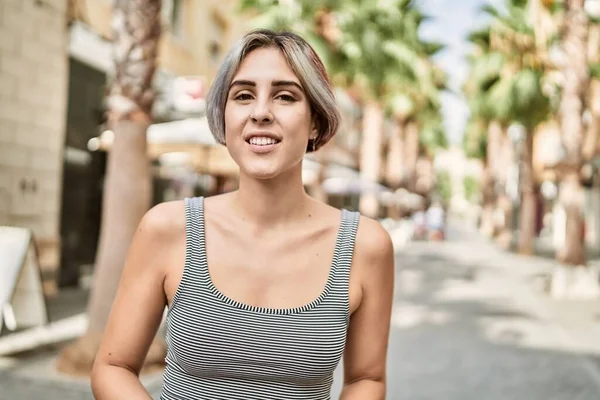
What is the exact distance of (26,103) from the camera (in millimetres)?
10039

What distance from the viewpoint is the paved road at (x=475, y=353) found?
582cm

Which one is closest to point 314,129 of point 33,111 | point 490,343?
point 490,343

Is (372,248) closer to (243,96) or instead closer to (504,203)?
(243,96)

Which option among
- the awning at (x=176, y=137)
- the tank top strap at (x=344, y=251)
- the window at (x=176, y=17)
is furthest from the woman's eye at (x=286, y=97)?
the window at (x=176, y=17)

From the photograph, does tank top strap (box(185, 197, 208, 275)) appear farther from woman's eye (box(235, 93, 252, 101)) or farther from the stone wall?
the stone wall

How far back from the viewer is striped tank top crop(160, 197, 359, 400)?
155 centimetres

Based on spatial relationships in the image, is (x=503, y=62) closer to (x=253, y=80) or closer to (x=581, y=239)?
(x=581, y=239)

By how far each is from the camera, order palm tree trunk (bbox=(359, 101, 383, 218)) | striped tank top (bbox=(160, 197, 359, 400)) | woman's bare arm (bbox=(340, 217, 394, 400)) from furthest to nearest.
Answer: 1. palm tree trunk (bbox=(359, 101, 383, 218))
2. woman's bare arm (bbox=(340, 217, 394, 400))
3. striped tank top (bbox=(160, 197, 359, 400))

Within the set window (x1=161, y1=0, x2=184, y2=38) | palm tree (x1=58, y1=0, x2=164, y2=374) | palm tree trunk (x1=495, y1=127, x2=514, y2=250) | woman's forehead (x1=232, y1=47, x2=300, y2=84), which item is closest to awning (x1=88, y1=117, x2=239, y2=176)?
palm tree (x1=58, y1=0, x2=164, y2=374)

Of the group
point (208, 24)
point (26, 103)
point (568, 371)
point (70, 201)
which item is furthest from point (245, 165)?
point (208, 24)

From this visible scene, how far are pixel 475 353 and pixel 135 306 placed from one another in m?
6.51

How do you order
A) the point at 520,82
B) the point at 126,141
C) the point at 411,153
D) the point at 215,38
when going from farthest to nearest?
the point at 411,153 < the point at 520,82 < the point at 215,38 < the point at 126,141

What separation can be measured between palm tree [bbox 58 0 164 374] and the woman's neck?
4806 mm

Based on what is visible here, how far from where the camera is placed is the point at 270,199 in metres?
1.71
